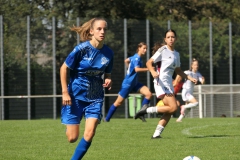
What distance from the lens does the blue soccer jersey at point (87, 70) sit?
8852mm

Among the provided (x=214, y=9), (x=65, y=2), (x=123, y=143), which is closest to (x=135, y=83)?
(x=123, y=143)

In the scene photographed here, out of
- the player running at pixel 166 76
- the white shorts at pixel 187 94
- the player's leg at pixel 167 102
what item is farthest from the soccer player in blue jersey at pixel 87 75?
the white shorts at pixel 187 94

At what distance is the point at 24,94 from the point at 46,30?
9.42 ft

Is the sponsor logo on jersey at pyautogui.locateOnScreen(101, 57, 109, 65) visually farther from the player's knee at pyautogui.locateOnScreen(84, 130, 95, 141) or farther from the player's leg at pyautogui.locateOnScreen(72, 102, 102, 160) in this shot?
the player's knee at pyautogui.locateOnScreen(84, 130, 95, 141)

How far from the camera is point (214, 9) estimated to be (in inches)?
1788

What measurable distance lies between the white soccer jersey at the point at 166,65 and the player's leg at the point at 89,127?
4.22 metres

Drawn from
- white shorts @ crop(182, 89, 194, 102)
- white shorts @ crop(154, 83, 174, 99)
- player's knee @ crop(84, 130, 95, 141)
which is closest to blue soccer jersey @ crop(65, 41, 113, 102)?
player's knee @ crop(84, 130, 95, 141)

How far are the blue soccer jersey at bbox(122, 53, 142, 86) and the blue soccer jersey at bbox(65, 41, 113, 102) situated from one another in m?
9.95

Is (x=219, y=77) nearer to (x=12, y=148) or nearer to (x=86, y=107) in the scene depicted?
(x=12, y=148)

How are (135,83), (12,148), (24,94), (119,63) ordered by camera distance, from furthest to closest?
(119,63), (24,94), (135,83), (12,148)

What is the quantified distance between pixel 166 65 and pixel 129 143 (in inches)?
77.4

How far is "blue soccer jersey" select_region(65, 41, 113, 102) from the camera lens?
8852mm

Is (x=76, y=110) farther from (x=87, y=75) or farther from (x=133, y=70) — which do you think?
(x=133, y=70)

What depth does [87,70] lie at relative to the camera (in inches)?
350
